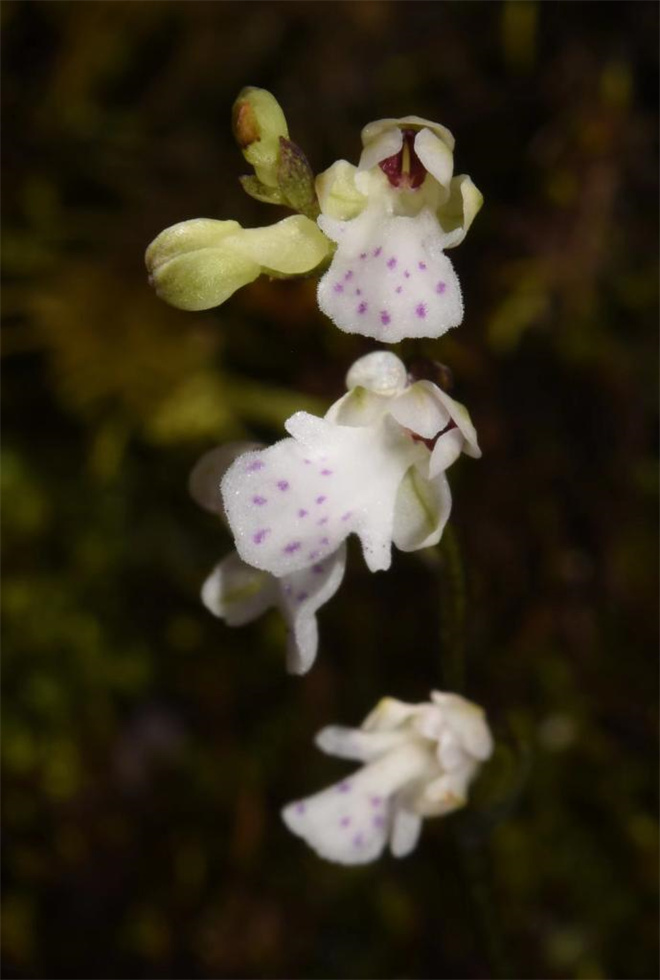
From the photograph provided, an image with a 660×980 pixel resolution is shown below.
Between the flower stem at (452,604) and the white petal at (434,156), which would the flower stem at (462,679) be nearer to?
the flower stem at (452,604)

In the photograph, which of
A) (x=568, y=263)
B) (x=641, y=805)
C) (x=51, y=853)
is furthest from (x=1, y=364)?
(x=641, y=805)

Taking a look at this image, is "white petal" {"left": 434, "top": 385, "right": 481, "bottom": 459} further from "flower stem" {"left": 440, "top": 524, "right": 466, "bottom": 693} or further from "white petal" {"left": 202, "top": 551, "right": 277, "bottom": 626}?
"white petal" {"left": 202, "top": 551, "right": 277, "bottom": 626}

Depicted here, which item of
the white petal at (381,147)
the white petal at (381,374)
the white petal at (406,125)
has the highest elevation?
the white petal at (406,125)

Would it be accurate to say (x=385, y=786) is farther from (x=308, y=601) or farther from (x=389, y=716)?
(x=308, y=601)

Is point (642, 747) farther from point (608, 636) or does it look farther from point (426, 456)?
point (426, 456)

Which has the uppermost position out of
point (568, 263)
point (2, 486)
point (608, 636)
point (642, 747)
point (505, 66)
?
point (505, 66)

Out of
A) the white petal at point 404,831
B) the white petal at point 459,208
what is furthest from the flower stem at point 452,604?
the white petal at point 459,208
